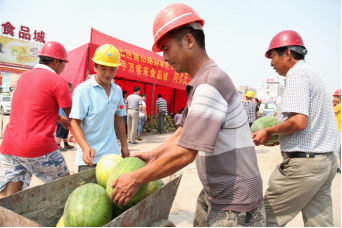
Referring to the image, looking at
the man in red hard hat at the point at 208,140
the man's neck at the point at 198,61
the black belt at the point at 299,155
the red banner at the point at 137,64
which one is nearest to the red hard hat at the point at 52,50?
the man in red hard hat at the point at 208,140

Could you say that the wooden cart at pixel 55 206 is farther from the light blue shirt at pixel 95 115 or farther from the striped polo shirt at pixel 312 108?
the striped polo shirt at pixel 312 108

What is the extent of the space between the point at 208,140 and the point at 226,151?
24cm

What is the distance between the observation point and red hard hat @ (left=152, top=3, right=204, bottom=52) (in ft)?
4.68

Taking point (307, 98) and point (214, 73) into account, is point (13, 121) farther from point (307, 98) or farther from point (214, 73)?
point (307, 98)

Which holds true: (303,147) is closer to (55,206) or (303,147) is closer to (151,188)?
(151,188)

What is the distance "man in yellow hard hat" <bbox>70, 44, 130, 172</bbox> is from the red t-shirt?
0.25 metres

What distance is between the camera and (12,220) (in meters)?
1.34

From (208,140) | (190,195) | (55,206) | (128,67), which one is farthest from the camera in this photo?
(128,67)

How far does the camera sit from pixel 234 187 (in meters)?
1.42

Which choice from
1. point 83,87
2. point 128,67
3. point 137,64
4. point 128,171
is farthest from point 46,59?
point 137,64

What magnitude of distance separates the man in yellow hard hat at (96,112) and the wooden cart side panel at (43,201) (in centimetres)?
48

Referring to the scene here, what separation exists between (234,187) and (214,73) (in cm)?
70

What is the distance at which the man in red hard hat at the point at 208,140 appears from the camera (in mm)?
1257

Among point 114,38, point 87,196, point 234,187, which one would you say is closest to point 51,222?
point 87,196
